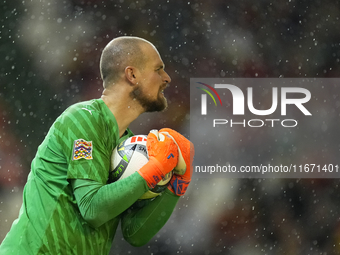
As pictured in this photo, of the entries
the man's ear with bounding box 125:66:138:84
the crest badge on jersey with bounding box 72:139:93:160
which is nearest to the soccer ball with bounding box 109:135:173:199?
the crest badge on jersey with bounding box 72:139:93:160

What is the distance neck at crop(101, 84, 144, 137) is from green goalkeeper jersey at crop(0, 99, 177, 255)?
198 mm

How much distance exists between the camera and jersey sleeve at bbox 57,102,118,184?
176 cm

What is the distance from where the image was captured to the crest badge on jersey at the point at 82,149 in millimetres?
1767

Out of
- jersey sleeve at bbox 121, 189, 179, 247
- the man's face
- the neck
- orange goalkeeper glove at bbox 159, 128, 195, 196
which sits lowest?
jersey sleeve at bbox 121, 189, 179, 247

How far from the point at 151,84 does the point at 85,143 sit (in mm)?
630

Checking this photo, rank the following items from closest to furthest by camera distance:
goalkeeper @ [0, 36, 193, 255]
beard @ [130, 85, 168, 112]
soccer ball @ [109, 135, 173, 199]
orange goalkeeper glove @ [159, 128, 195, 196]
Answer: goalkeeper @ [0, 36, 193, 255]
soccer ball @ [109, 135, 173, 199]
orange goalkeeper glove @ [159, 128, 195, 196]
beard @ [130, 85, 168, 112]

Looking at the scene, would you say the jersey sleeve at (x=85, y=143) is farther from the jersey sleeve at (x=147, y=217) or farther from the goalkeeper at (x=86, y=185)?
the jersey sleeve at (x=147, y=217)

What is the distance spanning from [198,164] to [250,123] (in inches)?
34.4

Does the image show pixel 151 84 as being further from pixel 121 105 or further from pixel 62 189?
pixel 62 189

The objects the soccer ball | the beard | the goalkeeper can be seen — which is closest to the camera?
the goalkeeper

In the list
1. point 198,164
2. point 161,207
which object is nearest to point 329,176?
point 198,164

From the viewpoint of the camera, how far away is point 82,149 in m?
1.78

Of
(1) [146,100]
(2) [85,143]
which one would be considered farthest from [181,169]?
(2) [85,143]

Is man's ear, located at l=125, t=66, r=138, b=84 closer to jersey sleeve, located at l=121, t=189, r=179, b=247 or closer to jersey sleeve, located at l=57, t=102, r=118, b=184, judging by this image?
jersey sleeve, located at l=57, t=102, r=118, b=184
